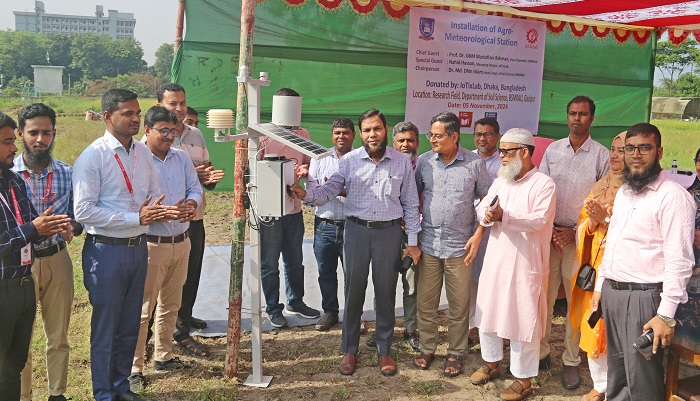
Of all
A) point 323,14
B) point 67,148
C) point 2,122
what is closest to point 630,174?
point 2,122

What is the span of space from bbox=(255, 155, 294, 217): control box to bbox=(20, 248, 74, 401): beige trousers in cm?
123

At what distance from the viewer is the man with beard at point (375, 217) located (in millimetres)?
3982

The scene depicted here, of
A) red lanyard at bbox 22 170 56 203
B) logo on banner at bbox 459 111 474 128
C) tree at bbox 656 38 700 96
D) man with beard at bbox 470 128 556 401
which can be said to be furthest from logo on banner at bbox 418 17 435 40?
tree at bbox 656 38 700 96

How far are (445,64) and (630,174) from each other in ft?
11.8

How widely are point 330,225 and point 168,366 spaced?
1.76m

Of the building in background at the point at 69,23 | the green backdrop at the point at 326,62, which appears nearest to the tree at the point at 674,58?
the green backdrop at the point at 326,62

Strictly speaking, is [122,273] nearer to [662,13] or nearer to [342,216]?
[342,216]

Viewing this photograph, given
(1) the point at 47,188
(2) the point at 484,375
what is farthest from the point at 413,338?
(1) the point at 47,188

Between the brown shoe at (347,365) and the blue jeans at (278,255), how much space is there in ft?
3.45

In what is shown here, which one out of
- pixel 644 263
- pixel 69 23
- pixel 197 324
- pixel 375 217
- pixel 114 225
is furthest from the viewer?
pixel 69 23

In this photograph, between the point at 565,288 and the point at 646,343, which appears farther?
the point at 565,288

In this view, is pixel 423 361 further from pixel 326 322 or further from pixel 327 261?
pixel 327 261

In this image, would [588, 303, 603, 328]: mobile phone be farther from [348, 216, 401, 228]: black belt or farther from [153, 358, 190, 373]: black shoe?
[153, 358, 190, 373]: black shoe

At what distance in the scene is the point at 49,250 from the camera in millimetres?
3254
